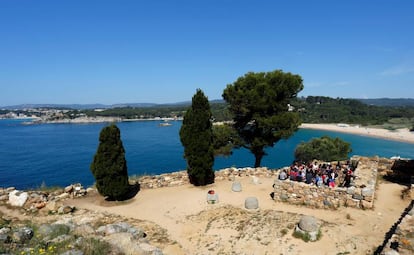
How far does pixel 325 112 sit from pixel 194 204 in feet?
406

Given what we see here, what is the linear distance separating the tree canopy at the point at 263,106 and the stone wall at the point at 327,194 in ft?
20.0

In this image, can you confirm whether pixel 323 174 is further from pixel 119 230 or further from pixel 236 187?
pixel 119 230

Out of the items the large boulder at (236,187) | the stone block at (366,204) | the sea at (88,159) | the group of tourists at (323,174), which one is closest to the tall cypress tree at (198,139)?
the large boulder at (236,187)

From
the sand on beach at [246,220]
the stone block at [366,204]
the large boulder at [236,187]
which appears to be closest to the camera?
the sand on beach at [246,220]

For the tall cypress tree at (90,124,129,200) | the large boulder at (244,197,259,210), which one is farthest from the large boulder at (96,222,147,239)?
the large boulder at (244,197,259,210)

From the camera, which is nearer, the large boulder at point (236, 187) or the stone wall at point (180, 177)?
the large boulder at point (236, 187)

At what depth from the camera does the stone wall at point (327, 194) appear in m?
11.1

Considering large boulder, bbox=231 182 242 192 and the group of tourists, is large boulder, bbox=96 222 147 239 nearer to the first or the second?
large boulder, bbox=231 182 242 192

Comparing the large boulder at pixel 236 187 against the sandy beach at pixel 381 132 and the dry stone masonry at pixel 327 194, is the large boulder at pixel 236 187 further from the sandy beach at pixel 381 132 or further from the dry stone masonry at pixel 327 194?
the sandy beach at pixel 381 132

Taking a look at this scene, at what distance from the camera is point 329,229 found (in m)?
9.34

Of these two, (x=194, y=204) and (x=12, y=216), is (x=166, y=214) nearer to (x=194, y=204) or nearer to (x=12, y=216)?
(x=194, y=204)

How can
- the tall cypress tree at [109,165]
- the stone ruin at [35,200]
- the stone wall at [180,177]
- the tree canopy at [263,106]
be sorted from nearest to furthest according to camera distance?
the stone ruin at [35,200], the tall cypress tree at [109,165], the stone wall at [180,177], the tree canopy at [263,106]

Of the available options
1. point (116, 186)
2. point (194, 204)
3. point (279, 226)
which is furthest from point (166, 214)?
point (279, 226)

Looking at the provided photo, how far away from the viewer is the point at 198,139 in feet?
48.8
